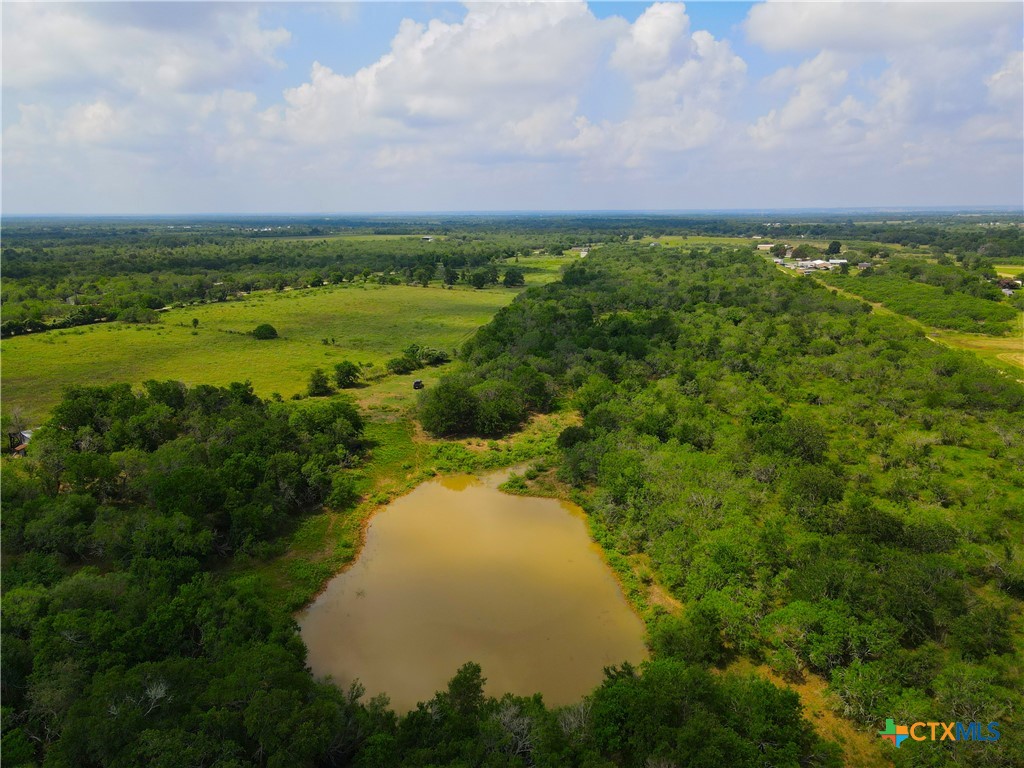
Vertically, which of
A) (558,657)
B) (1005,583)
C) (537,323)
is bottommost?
(558,657)

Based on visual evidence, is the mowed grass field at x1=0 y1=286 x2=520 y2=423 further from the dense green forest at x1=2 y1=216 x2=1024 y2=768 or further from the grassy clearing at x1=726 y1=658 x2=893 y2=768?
the grassy clearing at x1=726 y1=658 x2=893 y2=768

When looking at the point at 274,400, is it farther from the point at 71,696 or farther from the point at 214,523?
the point at 71,696

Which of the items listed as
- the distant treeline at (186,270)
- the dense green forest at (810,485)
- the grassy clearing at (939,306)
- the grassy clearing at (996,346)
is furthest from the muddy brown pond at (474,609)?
A: the distant treeline at (186,270)

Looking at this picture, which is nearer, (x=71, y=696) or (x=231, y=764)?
(x=231, y=764)

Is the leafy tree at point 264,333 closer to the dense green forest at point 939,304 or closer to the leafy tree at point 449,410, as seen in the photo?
the leafy tree at point 449,410

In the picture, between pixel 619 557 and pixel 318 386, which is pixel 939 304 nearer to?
pixel 619 557

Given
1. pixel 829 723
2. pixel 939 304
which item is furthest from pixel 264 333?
pixel 939 304

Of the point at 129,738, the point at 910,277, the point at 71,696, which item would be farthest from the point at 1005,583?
the point at 910,277

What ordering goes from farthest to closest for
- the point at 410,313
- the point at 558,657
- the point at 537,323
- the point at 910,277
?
the point at 910,277
the point at 410,313
the point at 537,323
the point at 558,657
